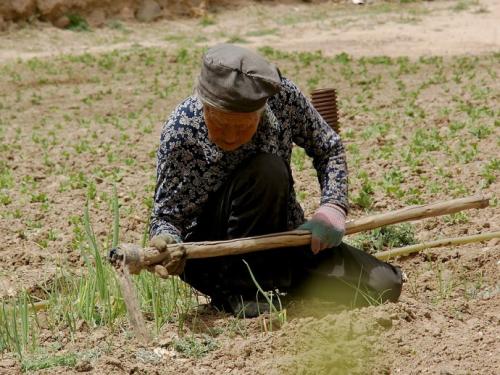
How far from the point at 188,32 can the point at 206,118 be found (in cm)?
1137

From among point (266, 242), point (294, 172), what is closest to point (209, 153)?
point (266, 242)

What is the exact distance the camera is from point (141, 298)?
412 cm

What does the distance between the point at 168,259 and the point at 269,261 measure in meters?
0.59

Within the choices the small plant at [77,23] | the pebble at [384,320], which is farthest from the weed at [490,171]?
the small plant at [77,23]

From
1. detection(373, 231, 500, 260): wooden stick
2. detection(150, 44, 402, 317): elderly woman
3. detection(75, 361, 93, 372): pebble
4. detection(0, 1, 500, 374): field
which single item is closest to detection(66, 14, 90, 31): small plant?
detection(0, 1, 500, 374): field

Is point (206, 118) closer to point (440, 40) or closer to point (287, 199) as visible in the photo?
point (287, 199)

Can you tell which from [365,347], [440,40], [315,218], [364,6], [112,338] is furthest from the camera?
[364,6]

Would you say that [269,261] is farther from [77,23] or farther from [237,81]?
[77,23]

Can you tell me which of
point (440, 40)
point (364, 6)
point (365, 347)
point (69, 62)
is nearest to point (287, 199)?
point (365, 347)

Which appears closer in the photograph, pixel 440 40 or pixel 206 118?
pixel 206 118

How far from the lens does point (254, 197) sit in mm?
3945

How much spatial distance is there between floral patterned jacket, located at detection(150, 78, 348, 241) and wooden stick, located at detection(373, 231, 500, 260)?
82 cm

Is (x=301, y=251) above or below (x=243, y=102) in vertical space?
below

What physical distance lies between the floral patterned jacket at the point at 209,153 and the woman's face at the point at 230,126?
0.13 metres
